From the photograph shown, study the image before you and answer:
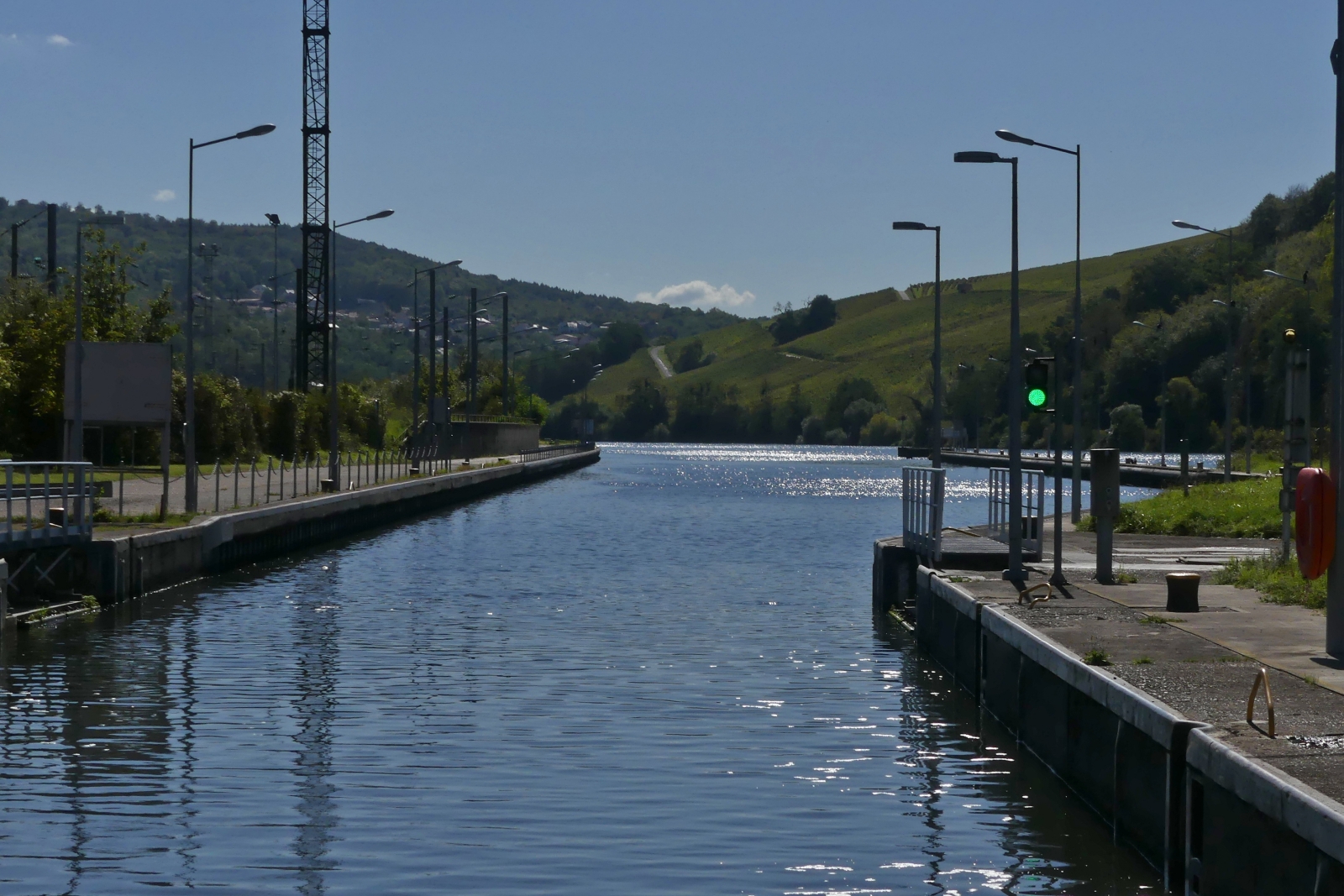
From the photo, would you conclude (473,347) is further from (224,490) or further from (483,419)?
(224,490)

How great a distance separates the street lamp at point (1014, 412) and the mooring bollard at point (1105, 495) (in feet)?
3.19

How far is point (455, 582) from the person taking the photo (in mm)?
34906

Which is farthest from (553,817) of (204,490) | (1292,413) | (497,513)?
(497,513)

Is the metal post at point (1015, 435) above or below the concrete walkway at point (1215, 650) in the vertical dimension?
above

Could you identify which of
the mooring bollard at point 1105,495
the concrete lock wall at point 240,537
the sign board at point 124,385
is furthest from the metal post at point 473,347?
the mooring bollard at point 1105,495

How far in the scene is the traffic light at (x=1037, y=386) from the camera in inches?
819

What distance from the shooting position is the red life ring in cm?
1494

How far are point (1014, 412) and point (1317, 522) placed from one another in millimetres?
8520

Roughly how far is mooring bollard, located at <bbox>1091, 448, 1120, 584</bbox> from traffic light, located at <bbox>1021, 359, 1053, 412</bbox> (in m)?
0.86

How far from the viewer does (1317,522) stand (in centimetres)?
1499

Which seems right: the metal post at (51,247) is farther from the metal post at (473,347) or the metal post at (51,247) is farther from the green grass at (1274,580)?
the green grass at (1274,580)

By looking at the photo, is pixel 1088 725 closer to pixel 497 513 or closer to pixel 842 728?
pixel 842 728

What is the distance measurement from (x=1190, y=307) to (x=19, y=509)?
141 meters

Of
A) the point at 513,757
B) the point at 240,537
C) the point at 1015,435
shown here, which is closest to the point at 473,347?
the point at 240,537
